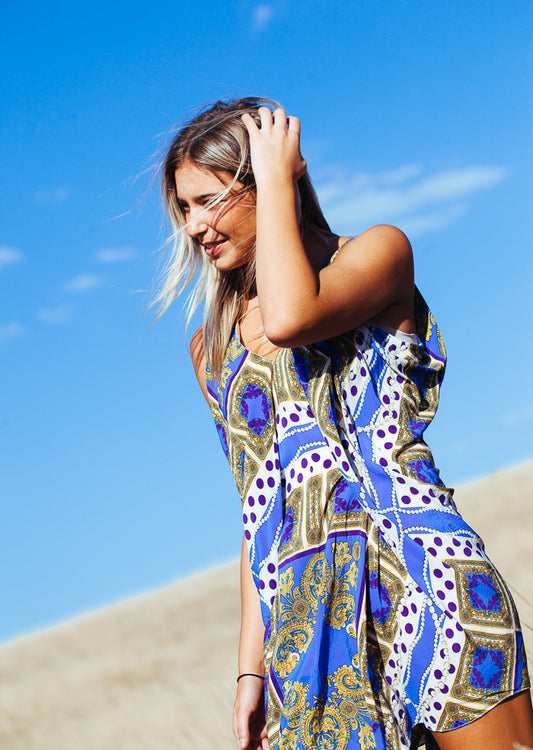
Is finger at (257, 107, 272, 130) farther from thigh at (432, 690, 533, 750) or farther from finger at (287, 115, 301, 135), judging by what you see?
→ thigh at (432, 690, 533, 750)

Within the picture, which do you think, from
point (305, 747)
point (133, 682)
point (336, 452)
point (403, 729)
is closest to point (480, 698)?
point (403, 729)

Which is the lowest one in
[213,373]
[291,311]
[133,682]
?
[291,311]

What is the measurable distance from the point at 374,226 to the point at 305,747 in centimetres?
127

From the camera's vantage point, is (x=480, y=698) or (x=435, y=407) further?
(x=435, y=407)

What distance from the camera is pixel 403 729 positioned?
6.71 feet

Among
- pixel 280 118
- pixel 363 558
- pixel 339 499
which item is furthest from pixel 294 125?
pixel 363 558

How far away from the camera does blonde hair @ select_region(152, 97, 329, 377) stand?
239cm

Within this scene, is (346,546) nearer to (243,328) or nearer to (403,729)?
(403,729)

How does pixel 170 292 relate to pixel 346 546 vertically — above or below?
above

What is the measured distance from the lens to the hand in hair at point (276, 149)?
2.11 m

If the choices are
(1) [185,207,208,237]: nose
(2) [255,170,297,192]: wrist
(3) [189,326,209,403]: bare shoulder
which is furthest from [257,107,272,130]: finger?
(3) [189,326,209,403]: bare shoulder

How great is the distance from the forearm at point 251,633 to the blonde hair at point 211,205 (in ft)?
2.02

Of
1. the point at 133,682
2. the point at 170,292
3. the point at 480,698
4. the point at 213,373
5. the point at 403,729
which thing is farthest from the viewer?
the point at 133,682

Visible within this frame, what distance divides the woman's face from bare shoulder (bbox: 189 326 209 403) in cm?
33
